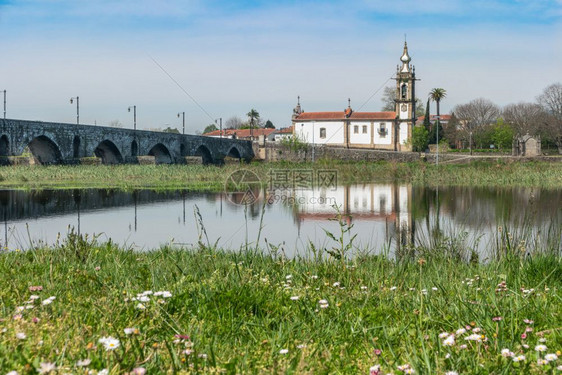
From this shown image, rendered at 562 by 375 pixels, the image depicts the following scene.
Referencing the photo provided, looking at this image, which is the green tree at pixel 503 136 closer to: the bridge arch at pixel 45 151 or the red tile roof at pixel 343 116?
the red tile roof at pixel 343 116

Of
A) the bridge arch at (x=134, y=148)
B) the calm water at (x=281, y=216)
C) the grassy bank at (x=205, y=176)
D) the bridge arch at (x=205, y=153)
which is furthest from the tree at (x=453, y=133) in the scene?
the calm water at (x=281, y=216)

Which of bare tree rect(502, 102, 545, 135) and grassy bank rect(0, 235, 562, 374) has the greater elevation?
bare tree rect(502, 102, 545, 135)

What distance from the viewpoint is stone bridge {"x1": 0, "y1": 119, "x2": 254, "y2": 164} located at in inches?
1337

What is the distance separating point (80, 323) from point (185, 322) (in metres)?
0.69

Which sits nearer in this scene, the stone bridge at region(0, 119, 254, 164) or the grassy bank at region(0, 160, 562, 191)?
the grassy bank at region(0, 160, 562, 191)

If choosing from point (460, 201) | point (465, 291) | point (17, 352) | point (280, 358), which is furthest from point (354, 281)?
point (460, 201)

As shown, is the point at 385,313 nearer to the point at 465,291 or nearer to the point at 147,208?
the point at 465,291

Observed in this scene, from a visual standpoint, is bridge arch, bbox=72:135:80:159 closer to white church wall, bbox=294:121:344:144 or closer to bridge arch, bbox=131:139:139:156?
bridge arch, bbox=131:139:139:156

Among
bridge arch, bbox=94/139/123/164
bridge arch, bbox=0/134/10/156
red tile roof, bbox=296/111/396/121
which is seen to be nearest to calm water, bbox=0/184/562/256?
bridge arch, bbox=0/134/10/156

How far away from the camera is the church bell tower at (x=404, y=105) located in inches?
2980

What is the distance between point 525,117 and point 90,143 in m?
58.7

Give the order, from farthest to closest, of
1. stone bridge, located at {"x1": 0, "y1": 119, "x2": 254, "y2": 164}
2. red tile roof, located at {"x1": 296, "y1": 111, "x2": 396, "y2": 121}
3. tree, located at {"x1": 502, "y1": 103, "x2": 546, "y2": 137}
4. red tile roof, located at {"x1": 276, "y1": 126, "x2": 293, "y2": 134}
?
1. red tile roof, located at {"x1": 276, "y1": 126, "x2": 293, "y2": 134}
2. red tile roof, located at {"x1": 296, "y1": 111, "x2": 396, "y2": 121}
3. tree, located at {"x1": 502, "y1": 103, "x2": 546, "y2": 137}
4. stone bridge, located at {"x1": 0, "y1": 119, "x2": 254, "y2": 164}

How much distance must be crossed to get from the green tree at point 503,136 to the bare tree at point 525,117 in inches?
34.5

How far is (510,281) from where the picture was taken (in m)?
5.68
